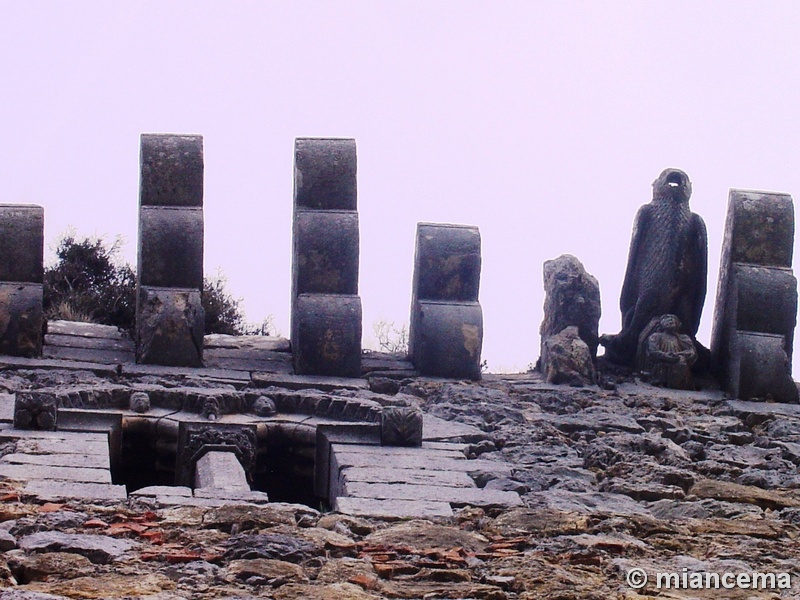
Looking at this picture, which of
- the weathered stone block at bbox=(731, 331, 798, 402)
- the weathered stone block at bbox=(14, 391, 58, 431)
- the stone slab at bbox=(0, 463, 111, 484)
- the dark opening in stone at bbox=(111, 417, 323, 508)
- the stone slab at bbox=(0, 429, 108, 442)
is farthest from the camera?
the weathered stone block at bbox=(731, 331, 798, 402)

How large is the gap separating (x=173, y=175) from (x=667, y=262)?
2.83 meters

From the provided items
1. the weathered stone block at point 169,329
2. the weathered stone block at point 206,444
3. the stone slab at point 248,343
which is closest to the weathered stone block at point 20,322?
the weathered stone block at point 169,329

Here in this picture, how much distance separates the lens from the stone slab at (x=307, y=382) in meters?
10.0

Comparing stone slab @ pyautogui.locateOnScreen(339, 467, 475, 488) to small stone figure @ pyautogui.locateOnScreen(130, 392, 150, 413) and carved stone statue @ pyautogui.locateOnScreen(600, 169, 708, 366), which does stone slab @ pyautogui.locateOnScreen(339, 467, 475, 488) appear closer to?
small stone figure @ pyautogui.locateOnScreen(130, 392, 150, 413)

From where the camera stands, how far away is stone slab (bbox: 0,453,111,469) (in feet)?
25.5

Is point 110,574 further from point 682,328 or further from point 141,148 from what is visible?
point 682,328

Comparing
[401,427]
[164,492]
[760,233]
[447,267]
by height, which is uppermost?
[760,233]

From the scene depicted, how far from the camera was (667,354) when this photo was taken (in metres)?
10.8

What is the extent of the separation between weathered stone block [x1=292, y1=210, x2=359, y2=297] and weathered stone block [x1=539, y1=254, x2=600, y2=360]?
1.13 m

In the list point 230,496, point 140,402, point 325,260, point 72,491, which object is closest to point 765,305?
point 325,260

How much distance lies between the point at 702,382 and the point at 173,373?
3015 millimetres

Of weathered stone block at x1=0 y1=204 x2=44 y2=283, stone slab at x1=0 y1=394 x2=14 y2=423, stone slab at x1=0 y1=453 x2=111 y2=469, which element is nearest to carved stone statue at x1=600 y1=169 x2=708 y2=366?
weathered stone block at x1=0 y1=204 x2=44 y2=283

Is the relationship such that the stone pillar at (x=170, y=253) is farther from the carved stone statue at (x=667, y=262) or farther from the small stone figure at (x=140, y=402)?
the carved stone statue at (x=667, y=262)

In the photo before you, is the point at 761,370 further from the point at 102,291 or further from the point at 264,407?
the point at 102,291
